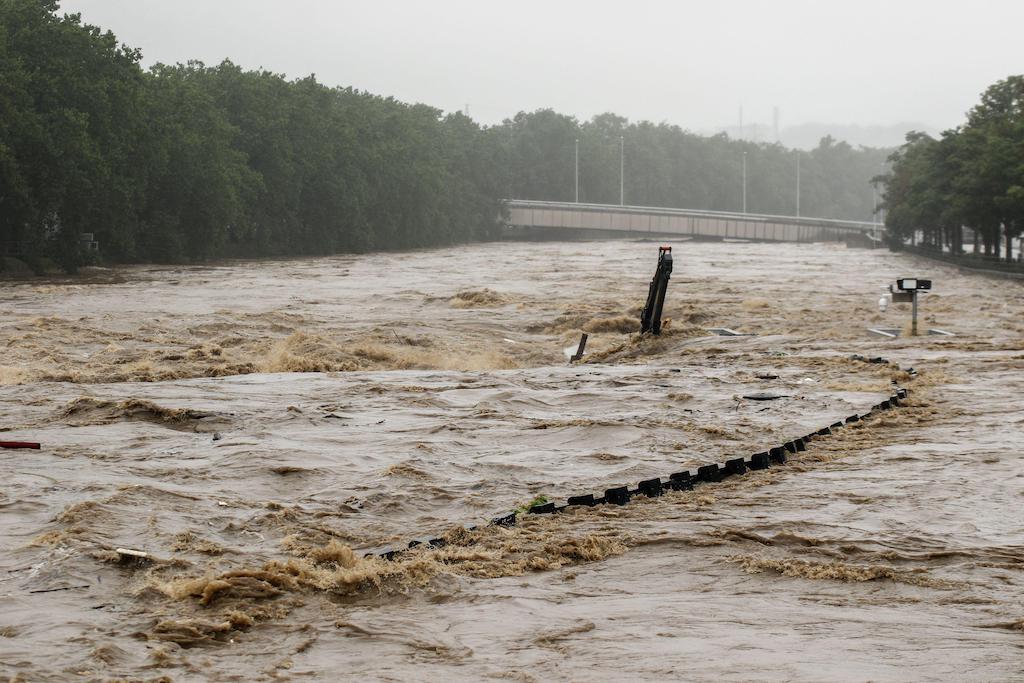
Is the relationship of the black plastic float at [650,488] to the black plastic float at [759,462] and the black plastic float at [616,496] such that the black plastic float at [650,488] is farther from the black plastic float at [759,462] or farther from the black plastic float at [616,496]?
the black plastic float at [759,462]

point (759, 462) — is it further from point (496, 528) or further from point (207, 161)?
point (207, 161)

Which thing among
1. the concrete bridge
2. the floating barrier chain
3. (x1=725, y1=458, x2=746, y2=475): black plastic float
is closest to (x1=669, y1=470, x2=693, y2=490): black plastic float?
the floating barrier chain

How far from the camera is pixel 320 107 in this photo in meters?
105

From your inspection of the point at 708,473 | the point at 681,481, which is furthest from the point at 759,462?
the point at 681,481

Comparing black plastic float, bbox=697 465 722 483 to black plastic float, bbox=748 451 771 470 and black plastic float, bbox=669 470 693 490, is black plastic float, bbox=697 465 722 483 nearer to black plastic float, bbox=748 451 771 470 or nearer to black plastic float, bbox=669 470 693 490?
black plastic float, bbox=669 470 693 490

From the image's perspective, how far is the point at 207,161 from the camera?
80.0 metres

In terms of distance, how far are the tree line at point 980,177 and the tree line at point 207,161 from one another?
41077mm

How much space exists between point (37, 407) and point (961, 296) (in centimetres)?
3975

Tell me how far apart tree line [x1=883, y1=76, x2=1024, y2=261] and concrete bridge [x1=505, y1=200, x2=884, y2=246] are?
4204 centimetres

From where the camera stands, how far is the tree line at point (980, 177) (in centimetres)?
Answer: 6756

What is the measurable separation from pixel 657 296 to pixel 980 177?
139ft

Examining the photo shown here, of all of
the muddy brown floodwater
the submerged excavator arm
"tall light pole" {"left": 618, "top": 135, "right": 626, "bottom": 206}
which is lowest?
the muddy brown floodwater

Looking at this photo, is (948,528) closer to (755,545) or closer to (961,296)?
(755,545)

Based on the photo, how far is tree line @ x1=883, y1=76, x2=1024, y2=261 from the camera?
67562mm
